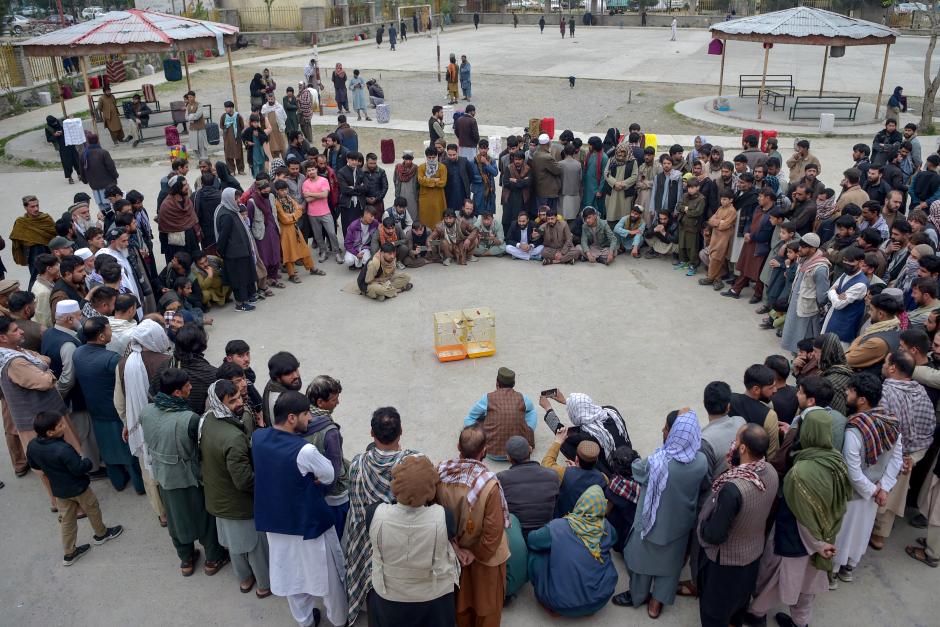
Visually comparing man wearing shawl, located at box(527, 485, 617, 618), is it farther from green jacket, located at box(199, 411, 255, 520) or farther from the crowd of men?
green jacket, located at box(199, 411, 255, 520)

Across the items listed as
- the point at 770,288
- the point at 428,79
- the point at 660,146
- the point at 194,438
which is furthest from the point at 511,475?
the point at 428,79

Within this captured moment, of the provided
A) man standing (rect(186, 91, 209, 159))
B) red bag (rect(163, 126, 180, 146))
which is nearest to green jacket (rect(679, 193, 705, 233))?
man standing (rect(186, 91, 209, 159))

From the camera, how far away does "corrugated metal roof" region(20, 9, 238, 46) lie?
1652 centimetres

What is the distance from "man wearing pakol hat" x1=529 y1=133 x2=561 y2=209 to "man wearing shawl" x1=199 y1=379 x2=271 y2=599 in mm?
7231

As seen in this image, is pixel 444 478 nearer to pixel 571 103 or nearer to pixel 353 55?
pixel 571 103

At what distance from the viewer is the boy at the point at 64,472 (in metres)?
5.18

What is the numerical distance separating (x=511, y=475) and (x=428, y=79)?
2621cm

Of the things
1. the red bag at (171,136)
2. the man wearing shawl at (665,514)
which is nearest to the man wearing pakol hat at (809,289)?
the man wearing shawl at (665,514)

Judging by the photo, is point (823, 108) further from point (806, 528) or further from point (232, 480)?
point (232, 480)

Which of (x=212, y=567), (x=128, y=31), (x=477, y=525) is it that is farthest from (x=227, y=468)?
(x=128, y=31)

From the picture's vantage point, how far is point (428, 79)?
28953 millimetres

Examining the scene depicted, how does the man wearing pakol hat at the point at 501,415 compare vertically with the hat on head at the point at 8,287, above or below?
below

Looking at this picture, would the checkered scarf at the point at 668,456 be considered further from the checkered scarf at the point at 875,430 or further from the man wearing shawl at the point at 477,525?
the checkered scarf at the point at 875,430

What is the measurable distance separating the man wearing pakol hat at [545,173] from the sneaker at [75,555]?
311 inches
